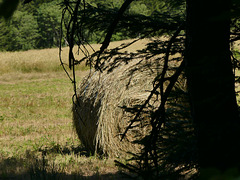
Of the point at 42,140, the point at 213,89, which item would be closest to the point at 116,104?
the point at 42,140

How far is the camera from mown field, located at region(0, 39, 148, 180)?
16.4 ft

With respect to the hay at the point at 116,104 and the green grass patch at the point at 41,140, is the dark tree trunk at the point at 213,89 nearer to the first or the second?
the green grass patch at the point at 41,140

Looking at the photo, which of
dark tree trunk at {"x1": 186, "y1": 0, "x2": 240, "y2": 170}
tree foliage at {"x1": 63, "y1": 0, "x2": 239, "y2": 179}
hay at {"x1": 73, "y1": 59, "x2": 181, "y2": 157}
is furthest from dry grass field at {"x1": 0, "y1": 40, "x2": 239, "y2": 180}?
dark tree trunk at {"x1": 186, "y1": 0, "x2": 240, "y2": 170}

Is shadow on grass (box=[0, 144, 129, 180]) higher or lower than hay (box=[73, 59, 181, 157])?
lower

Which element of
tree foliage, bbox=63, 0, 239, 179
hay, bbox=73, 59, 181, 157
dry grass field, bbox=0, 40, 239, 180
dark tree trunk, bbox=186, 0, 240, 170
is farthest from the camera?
hay, bbox=73, 59, 181, 157

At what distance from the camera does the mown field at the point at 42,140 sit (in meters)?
5.00

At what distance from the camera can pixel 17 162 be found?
5.55m

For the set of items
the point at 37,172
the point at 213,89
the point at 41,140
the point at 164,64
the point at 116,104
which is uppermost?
the point at 164,64

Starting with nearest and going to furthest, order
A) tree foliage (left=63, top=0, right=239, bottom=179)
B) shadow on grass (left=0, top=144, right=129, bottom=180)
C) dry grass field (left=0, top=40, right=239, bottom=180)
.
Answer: tree foliage (left=63, top=0, right=239, bottom=179)
shadow on grass (left=0, top=144, right=129, bottom=180)
dry grass field (left=0, top=40, right=239, bottom=180)

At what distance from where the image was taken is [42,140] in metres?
7.47

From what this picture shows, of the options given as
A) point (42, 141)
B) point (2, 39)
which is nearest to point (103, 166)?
point (42, 141)

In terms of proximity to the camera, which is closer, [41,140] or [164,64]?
[164,64]

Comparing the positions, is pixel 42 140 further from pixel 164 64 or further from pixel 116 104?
pixel 164 64

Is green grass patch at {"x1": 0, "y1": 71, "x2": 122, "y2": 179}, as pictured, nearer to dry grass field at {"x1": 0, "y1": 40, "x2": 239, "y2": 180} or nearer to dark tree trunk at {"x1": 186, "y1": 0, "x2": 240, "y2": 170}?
dry grass field at {"x1": 0, "y1": 40, "x2": 239, "y2": 180}
